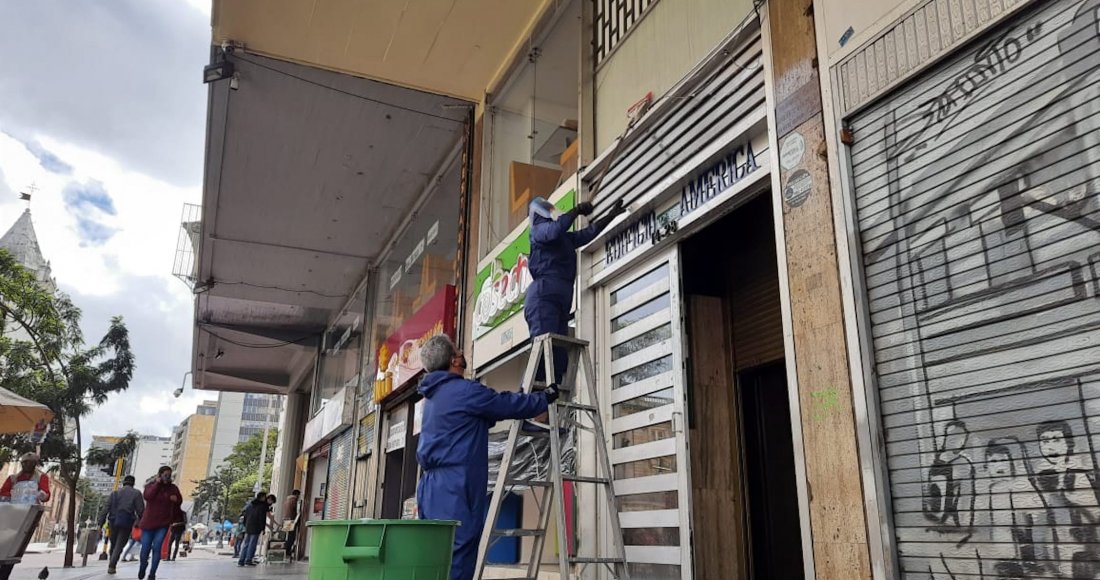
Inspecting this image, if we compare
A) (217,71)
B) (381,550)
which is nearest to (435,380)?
(381,550)

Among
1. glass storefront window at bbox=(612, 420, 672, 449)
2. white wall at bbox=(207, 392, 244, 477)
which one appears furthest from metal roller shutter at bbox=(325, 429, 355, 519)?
white wall at bbox=(207, 392, 244, 477)

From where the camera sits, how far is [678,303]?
4949 mm

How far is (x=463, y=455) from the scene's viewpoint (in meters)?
3.86

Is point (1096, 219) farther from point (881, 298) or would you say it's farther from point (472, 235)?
point (472, 235)

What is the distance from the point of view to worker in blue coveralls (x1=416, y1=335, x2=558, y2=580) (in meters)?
3.80

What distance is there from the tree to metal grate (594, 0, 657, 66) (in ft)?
52.4

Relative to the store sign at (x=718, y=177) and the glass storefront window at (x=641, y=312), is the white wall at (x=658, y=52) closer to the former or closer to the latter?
the store sign at (x=718, y=177)

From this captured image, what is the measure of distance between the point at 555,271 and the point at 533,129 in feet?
12.7

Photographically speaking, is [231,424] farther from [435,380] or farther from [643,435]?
[435,380]

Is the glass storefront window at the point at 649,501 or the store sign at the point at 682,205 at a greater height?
the store sign at the point at 682,205

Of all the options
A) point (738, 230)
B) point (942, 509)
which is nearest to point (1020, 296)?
point (942, 509)

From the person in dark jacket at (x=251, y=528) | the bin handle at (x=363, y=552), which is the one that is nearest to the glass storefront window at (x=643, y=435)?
the bin handle at (x=363, y=552)

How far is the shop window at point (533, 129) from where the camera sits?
7344mm

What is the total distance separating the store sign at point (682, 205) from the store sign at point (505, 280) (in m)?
0.81
